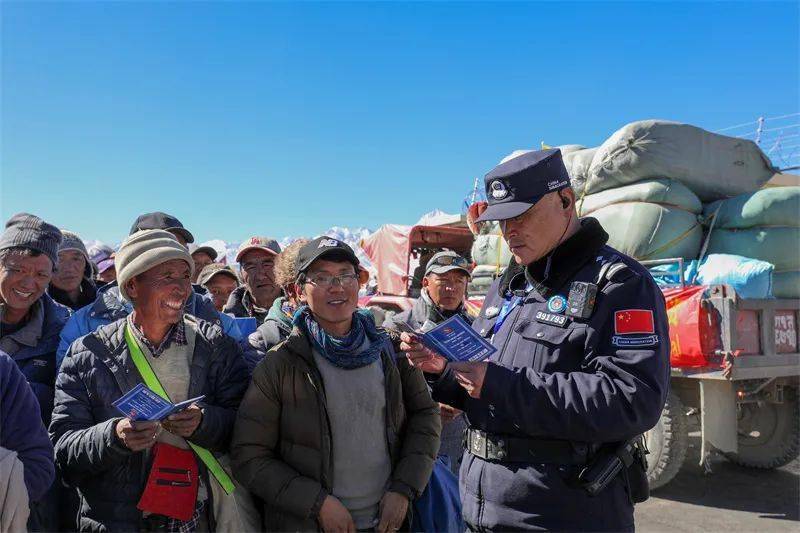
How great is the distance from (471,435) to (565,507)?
16.6 inches

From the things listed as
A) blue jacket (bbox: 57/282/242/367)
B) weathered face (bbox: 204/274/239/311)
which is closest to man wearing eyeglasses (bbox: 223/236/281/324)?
weathered face (bbox: 204/274/239/311)

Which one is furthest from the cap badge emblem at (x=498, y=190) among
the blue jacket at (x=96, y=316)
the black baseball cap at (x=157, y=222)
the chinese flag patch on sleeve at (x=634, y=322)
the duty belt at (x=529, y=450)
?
the black baseball cap at (x=157, y=222)

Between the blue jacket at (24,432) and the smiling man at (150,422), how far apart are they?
4.7 inches

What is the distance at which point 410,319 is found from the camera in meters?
4.65

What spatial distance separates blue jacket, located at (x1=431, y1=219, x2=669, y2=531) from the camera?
1772 mm

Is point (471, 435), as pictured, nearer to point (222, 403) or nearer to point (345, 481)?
point (345, 481)

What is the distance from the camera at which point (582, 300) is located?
1.89 metres

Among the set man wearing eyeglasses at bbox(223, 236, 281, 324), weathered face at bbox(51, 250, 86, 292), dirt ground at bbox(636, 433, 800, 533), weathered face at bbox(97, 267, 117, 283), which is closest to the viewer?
weathered face at bbox(51, 250, 86, 292)

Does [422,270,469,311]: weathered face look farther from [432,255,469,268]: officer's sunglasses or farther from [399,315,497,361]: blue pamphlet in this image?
[399,315,497,361]: blue pamphlet

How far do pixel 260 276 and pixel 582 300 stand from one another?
9.84ft

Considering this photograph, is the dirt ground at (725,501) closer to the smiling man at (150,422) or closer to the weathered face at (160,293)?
the smiling man at (150,422)

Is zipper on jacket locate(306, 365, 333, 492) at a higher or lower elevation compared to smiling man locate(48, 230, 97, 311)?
lower

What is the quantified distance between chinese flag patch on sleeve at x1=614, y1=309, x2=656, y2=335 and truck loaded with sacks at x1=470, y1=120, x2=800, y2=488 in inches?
144

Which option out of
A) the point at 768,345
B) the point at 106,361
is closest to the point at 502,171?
the point at 106,361
